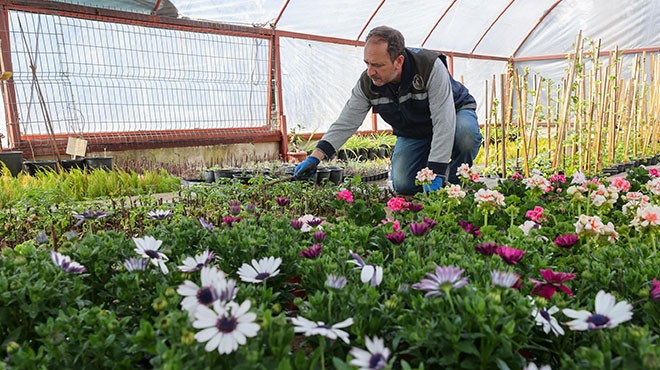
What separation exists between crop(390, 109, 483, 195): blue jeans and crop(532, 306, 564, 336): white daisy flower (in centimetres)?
282

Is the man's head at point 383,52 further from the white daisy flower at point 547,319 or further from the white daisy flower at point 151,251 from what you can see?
the white daisy flower at point 547,319

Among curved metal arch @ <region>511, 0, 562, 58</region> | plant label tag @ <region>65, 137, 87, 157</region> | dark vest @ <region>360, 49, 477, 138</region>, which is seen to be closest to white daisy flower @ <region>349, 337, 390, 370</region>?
dark vest @ <region>360, 49, 477, 138</region>

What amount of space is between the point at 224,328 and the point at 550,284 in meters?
0.64

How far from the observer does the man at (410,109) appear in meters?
3.04

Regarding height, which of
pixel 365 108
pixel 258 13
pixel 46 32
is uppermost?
pixel 258 13

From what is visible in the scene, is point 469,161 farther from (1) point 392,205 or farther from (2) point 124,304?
(2) point 124,304

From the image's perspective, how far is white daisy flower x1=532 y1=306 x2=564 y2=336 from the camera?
2.85 ft

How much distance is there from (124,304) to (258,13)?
258 inches

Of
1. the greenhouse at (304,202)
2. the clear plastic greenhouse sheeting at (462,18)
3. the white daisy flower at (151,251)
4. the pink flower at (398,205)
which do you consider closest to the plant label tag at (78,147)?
the greenhouse at (304,202)

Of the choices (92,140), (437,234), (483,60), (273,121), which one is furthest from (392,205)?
(483,60)

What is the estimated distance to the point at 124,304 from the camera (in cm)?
112

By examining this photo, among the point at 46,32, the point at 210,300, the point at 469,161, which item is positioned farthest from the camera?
the point at 46,32

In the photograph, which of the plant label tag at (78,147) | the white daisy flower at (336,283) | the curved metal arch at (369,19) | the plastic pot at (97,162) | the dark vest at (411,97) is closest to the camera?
the white daisy flower at (336,283)

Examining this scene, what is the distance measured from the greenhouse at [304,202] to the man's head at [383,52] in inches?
0.5
